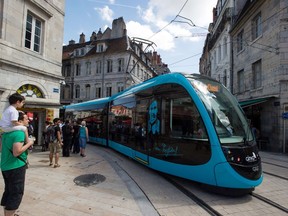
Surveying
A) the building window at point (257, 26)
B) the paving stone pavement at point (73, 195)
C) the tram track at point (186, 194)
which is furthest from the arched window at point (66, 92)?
the tram track at point (186, 194)

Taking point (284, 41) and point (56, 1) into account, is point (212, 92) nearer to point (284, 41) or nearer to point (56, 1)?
point (284, 41)

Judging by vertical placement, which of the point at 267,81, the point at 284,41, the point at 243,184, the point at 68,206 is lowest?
the point at 68,206

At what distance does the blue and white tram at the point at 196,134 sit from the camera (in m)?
4.38

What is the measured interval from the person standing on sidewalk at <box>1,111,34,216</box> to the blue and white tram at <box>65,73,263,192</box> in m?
3.43

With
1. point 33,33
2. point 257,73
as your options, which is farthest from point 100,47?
point 257,73

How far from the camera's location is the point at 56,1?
11.9 m

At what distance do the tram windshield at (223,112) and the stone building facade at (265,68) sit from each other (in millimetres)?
8607

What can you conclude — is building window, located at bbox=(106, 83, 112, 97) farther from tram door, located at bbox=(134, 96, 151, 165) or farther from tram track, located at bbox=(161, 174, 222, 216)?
tram track, located at bbox=(161, 174, 222, 216)

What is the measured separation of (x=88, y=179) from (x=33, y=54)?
24.9ft

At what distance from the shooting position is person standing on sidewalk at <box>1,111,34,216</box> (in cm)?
289

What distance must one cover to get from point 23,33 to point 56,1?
134 inches

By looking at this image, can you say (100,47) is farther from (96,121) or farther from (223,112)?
(223,112)

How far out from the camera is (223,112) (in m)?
4.82

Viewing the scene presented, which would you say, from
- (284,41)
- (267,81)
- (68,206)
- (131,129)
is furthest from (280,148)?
(68,206)
